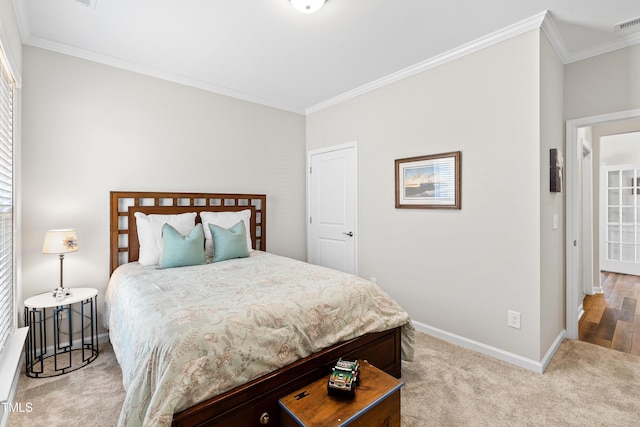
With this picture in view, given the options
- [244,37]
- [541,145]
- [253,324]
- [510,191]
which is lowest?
[253,324]

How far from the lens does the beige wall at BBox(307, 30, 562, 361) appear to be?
246 centimetres

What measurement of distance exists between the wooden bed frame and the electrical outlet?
100cm

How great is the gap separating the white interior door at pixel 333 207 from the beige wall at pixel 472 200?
1.04 ft

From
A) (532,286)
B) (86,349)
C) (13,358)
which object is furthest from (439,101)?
(86,349)

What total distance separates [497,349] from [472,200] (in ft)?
4.21

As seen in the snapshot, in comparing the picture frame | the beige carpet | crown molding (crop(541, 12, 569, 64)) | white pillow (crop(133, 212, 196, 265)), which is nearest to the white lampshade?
white pillow (crop(133, 212, 196, 265))

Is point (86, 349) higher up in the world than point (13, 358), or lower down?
lower down

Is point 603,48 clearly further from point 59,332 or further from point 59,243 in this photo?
point 59,332

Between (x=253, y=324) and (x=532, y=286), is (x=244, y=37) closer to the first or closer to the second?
(x=253, y=324)

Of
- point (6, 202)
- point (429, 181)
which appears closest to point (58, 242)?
point (6, 202)

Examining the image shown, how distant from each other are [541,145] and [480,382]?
1.85 m

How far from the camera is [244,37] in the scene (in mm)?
2625

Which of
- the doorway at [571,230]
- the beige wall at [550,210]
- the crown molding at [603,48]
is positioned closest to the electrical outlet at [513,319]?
the beige wall at [550,210]

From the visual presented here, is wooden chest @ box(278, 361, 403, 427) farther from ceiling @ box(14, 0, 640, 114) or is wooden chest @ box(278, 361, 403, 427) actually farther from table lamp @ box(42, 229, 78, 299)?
ceiling @ box(14, 0, 640, 114)
